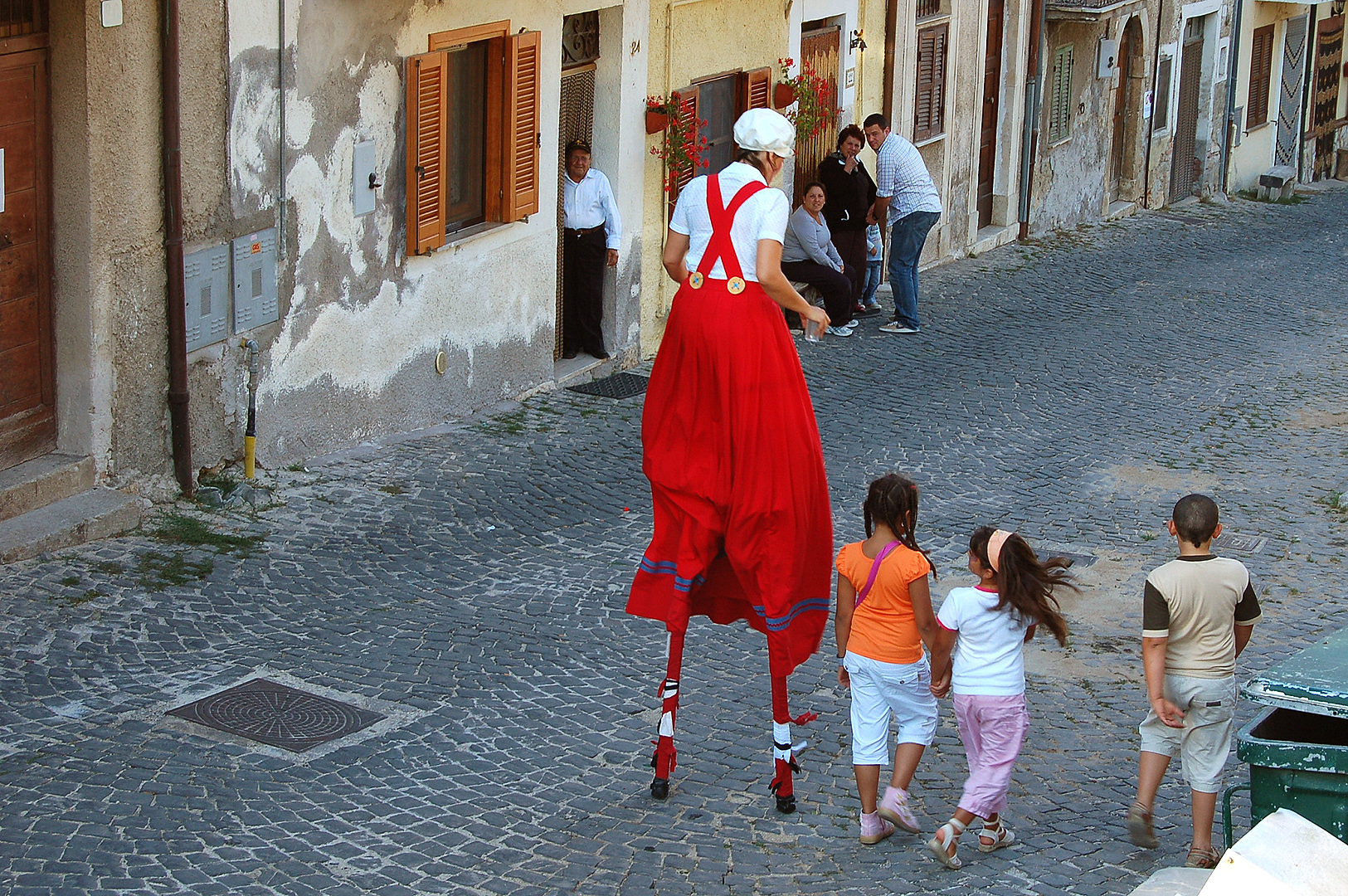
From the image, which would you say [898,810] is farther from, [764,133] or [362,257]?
[362,257]

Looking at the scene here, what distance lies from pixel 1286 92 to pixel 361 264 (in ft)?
66.6

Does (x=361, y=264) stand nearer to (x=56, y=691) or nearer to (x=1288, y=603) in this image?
(x=56, y=691)

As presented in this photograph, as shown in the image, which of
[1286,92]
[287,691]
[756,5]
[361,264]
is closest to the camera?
[287,691]

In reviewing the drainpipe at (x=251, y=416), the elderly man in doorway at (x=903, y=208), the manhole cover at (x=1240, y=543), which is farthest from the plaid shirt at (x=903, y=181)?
the drainpipe at (x=251, y=416)

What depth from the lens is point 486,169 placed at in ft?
36.7

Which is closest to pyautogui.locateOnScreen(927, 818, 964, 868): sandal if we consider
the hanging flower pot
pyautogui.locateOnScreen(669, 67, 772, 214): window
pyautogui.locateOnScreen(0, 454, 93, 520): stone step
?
pyautogui.locateOnScreen(0, 454, 93, 520): stone step

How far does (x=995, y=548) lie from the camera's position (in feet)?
17.3

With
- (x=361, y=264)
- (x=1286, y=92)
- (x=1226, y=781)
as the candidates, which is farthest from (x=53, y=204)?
(x=1286, y=92)

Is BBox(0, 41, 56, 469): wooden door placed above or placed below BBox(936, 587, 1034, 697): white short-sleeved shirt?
above

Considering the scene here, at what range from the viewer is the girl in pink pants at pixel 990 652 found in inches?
206

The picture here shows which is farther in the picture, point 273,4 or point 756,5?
point 756,5

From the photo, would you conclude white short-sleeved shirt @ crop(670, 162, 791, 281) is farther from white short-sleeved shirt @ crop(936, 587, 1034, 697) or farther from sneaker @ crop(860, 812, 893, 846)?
sneaker @ crop(860, 812, 893, 846)

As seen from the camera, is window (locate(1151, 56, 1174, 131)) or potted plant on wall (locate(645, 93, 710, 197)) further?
window (locate(1151, 56, 1174, 131))

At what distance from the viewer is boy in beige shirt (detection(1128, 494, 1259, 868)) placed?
524 centimetres
